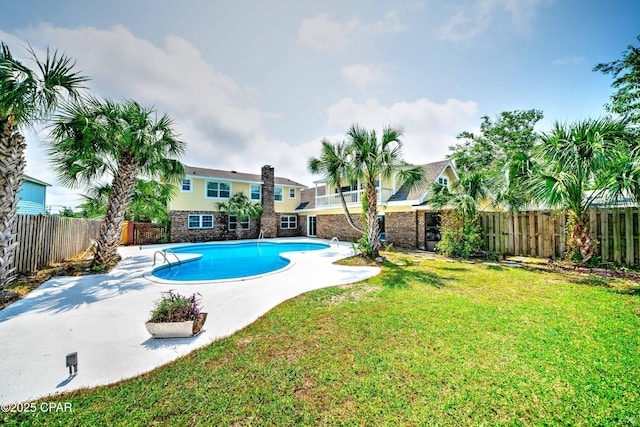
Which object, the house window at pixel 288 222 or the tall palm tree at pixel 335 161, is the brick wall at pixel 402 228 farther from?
the house window at pixel 288 222

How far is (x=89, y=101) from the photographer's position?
7.98 m

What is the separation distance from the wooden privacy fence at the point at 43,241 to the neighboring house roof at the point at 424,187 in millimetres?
17128

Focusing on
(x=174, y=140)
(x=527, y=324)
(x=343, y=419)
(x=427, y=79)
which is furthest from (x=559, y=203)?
(x=174, y=140)

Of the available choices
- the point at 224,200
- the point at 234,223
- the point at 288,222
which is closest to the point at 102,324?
the point at 234,223

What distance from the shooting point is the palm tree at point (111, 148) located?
789cm

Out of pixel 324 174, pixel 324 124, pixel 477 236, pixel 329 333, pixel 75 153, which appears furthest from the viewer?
pixel 324 124

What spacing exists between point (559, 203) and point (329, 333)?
349 inches

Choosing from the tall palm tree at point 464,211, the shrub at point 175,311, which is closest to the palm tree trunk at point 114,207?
the shrub at point 175,311

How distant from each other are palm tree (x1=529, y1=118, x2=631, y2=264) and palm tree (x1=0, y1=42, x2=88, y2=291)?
1411 centimetres

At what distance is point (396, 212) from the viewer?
16.3 meters

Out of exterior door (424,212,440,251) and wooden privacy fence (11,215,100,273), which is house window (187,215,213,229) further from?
exterior door (424,212,440,251)

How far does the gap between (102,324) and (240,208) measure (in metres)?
18.5

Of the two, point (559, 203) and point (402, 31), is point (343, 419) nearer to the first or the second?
point (559, 203)

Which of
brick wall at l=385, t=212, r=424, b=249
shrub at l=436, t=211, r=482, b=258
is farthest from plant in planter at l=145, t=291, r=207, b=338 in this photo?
brick wall at l=385, t=212, r=424, b=249
